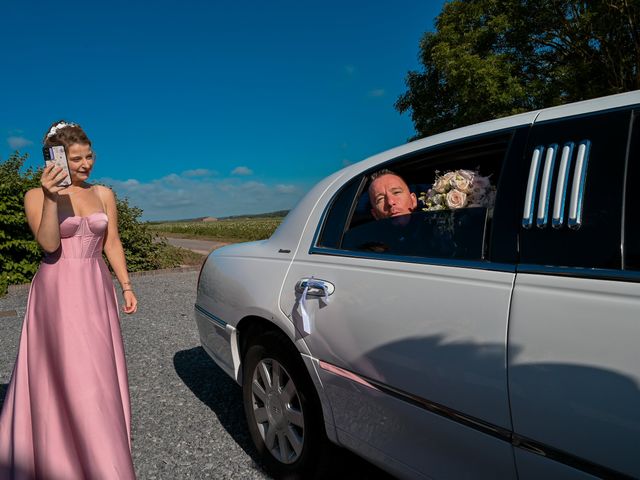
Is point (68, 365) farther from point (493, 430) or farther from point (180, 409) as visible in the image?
point (493, 430)

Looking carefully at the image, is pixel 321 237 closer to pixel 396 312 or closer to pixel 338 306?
pixel 338 306

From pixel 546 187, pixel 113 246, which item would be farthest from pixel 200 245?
pixel 546 187

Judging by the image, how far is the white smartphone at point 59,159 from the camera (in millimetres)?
1994

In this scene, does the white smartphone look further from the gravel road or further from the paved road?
the gravel road

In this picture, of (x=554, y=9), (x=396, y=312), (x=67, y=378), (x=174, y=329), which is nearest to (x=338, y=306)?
(x=396, y=312)

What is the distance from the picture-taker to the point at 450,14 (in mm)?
13445

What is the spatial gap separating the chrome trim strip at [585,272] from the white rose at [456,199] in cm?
45

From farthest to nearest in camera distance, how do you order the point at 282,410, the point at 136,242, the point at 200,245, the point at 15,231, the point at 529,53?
1. the point at 200,245
2. the point at 529,53
3. the point at 136,242
4. the point at 15,231
5. the point at 282,410

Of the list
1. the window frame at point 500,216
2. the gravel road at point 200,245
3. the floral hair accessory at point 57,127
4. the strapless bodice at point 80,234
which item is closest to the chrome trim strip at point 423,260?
the window frame at point 500,216

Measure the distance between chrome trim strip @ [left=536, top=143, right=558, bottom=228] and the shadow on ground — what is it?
1.48 meters

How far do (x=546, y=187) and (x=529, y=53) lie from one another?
13.0 meters

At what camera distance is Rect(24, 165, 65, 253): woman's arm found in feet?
6.39

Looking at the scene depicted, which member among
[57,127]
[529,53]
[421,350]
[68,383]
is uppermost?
[529,53]

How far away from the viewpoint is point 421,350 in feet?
5.15
